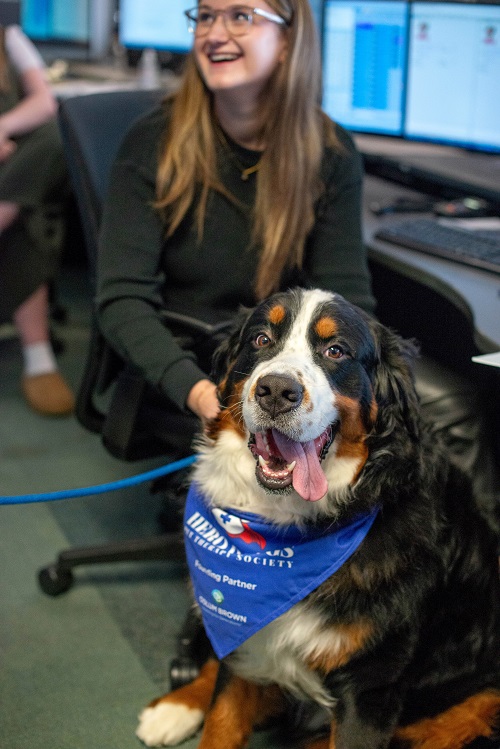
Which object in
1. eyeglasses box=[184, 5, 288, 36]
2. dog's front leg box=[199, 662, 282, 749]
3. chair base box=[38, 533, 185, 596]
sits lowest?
chair base box=[38, 533, 185, 596]

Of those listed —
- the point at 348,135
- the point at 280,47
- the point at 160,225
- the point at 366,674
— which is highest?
the point at 280,47

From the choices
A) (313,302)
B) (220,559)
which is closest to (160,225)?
(313,302)

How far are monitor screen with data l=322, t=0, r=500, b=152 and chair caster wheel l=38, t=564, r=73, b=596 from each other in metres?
1.67

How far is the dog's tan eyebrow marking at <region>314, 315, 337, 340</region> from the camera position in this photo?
152cm

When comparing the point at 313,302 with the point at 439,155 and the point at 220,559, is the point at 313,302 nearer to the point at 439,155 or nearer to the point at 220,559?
the point at 220,559

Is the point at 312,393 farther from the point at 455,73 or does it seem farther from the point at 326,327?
the point at 455,73

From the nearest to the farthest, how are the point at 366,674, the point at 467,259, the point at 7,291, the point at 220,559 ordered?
the point at 366,674 < the point at 220,559 < the point at 467,259 < the point at 7,291

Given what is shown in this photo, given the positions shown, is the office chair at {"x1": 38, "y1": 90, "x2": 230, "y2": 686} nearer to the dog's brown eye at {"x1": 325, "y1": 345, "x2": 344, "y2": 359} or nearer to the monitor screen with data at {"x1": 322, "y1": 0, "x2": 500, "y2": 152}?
the dog's brown eye at {"x1": 325, "y1": 345, "x2": 344, "y2": 359}

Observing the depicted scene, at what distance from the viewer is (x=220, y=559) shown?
1.63m

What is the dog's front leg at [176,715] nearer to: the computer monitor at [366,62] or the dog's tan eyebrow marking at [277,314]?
the dog's tan eyebrow marking at [277,314]

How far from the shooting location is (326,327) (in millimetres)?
1523

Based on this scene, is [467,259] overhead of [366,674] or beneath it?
overhead

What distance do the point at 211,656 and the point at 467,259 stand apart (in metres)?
1.08

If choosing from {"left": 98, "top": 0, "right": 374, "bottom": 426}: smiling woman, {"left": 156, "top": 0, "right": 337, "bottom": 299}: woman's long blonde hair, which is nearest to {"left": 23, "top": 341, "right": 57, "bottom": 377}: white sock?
{"left": 98, "top": 0, "right": 374, "bottom": 426}: smiling woman
